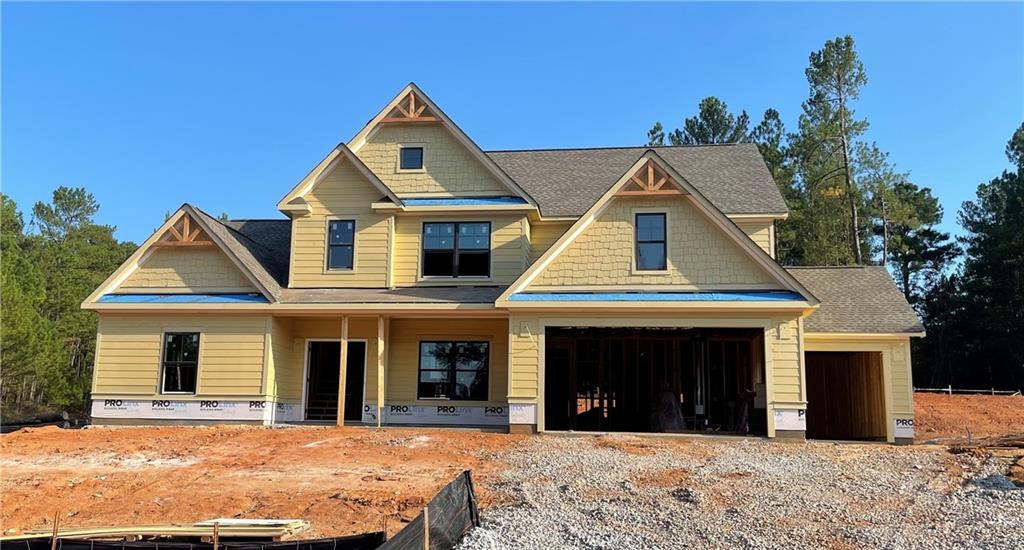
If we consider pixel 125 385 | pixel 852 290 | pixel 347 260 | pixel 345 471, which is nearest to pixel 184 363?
pixel 125 385

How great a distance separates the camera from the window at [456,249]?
1972 cm

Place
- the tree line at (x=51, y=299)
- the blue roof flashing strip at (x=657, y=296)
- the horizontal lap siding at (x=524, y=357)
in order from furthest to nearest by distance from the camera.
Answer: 1. the tree line at (x=51, y=299)
2. the horizontal lap siding at (x=524, y=357)
3. the blue roof flashing strip at (x=657, y=296)

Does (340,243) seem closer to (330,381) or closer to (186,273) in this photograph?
(186,273)

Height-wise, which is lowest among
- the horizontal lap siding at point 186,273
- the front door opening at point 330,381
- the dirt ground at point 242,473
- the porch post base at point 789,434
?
the dirt ground at point 242,473

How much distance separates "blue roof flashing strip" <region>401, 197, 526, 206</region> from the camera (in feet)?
64.3

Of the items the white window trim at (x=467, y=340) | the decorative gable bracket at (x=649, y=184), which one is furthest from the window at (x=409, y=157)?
the decorative gable bracket at (x=649, y=184)

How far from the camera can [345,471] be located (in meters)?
12.7

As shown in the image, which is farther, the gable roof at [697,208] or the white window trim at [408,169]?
the white window trim at [408,169]

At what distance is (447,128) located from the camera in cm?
2027

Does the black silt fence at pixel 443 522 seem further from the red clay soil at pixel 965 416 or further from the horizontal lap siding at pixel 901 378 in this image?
the red clay soil at pixel 965 416

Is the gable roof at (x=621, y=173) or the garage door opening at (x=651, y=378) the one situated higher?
the gable roof at (x=621, y=173)

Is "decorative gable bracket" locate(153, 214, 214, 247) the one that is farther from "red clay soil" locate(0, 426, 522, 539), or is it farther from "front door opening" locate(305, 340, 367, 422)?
"red clay soil" locate(0, 426, 522, 539)

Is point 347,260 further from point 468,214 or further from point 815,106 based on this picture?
point 815,106

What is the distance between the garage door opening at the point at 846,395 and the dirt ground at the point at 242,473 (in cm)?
721
